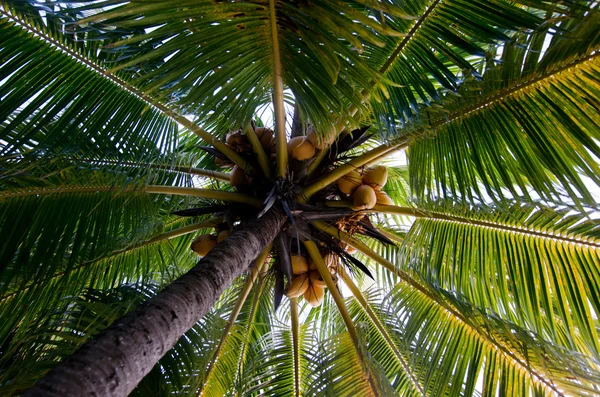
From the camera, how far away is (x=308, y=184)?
3.24m

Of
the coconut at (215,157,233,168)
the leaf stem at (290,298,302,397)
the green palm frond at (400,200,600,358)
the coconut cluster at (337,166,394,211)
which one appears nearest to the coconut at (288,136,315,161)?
the coconut cluster at (337,166,394,211)

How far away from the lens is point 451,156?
9.05 feet

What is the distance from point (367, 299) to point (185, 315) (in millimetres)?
2978

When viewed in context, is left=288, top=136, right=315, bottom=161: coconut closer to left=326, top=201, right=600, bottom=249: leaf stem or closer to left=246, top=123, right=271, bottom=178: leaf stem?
left=246, top=123, right=271, bottom=178: leaf stem

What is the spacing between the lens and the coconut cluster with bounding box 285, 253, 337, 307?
346 centimetres

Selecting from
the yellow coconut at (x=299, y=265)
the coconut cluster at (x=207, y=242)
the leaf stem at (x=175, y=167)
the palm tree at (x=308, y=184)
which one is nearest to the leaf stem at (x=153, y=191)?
the palm tree at (x=308, y=184)

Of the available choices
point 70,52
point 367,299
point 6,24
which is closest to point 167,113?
point 70,52

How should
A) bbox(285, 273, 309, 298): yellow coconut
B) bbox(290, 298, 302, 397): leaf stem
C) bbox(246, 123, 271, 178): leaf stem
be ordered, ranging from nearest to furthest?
bbox(246, 123, 271, 178): leaf stem, bbox(285, 273, 309, 298): yellow coconut, bbox(290, 298, 302, 397): leaf stem

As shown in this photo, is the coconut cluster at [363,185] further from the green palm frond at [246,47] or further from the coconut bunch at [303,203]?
the green palm frond at [246,47]

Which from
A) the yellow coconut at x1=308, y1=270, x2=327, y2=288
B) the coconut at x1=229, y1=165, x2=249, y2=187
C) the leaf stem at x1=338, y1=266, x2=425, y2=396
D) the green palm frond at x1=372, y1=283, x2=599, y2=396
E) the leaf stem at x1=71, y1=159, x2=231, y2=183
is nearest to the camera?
the green palm frond at x1=372, y1=283, x2=599, y2=396

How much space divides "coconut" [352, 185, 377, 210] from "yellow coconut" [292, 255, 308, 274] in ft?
1.91

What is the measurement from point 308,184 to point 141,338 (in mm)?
1985

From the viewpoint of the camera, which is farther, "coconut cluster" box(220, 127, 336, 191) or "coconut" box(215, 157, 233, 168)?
"coconut" box(215, 157, 233, 168)

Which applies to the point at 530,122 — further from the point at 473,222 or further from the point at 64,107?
the point at 64,107
